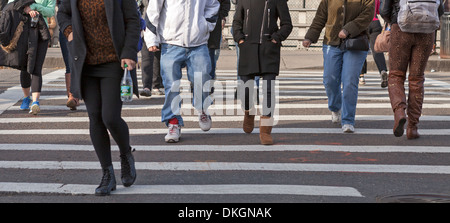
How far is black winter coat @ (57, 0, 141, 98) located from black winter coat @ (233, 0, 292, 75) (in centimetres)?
237

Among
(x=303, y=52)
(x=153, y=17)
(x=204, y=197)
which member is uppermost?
(x=153, y=17)

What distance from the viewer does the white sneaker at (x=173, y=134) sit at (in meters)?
8.47

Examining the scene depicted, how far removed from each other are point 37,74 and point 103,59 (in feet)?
15.8

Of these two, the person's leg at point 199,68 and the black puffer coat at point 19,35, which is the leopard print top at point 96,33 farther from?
the black puffer coat at point 19,35

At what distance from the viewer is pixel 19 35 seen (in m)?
10.4

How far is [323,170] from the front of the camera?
694 cm

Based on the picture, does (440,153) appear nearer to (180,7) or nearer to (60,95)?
(180,7)

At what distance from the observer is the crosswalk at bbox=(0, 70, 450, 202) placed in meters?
6.29

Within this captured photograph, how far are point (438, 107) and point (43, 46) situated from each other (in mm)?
5647

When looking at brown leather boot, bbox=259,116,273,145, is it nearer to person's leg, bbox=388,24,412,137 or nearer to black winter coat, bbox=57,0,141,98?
person's leg, bbox=388,24,412,137

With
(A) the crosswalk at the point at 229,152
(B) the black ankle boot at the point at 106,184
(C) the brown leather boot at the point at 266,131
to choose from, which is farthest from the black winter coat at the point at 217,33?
(B) the black ankle boot at the point at 106,184

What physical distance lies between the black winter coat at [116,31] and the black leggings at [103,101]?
0.08m
